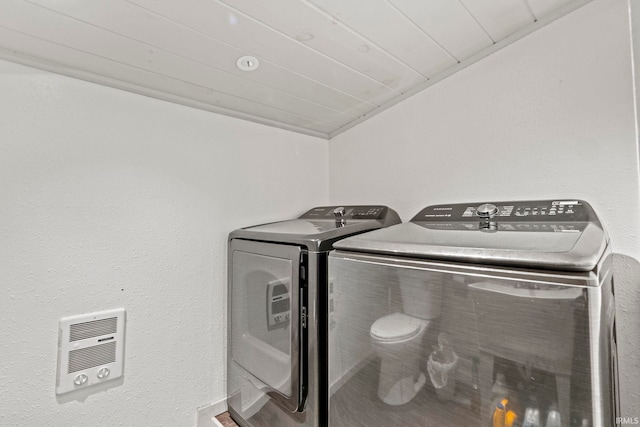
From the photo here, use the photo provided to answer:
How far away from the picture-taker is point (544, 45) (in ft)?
3.42

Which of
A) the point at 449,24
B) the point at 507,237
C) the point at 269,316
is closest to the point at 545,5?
the point at 449,24

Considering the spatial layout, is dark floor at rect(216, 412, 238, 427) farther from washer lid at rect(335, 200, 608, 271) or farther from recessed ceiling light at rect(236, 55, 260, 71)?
recessed ceiling light at rect(236, 55, 260, 71)

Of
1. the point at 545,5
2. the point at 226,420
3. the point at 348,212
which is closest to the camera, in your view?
the point at 545,5

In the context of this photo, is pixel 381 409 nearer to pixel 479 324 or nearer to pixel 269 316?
pixel 479 324

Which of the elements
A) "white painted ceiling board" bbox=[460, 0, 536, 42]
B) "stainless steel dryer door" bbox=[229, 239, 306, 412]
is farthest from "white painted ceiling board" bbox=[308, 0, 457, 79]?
"stainless steel dryer door" bbox=[229, 239, 306, 412]

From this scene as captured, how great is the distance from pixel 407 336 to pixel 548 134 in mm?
891

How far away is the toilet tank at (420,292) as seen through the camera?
70cm

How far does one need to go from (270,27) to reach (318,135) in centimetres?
104

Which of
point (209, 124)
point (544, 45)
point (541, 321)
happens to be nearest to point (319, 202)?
point (209, 124)

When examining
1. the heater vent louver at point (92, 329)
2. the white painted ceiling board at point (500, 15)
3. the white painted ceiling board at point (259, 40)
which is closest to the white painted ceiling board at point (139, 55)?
the white painted ceiling board at point (259, 40)

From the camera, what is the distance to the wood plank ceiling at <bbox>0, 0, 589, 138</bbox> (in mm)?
905

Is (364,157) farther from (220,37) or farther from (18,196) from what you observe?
(18,196)

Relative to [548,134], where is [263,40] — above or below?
above

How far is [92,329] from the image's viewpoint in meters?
1.17
